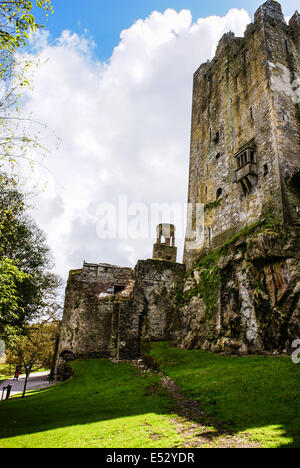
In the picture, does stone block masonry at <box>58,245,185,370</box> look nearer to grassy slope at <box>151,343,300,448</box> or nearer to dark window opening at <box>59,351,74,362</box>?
dark window opening at <box>59,351,74,362</box>

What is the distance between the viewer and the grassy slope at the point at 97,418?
22.2 feet

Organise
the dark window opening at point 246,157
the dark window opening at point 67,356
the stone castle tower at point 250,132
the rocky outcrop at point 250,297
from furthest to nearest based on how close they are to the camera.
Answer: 1. the dark window opening at point 67,356
2. the dark window opening at point 246,157
3. the stone castle tower at point 250,132
4. the rocky outcrop at point 250,297

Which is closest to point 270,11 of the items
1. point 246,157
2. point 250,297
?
point 246,157

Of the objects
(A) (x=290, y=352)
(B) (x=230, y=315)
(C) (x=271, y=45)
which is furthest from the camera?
(C) (x=271, y=45)

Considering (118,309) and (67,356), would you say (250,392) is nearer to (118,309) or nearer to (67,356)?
(118,309)

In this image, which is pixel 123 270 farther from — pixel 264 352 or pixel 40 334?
pixel 264 352

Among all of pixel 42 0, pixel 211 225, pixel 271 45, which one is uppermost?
pixel 271 45

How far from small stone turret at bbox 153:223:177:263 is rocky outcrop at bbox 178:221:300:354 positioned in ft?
23.5

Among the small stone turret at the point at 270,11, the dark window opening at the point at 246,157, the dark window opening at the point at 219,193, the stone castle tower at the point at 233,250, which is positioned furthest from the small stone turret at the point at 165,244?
the small stone turret at the point at 270,11

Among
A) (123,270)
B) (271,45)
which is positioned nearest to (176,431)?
(123,270)

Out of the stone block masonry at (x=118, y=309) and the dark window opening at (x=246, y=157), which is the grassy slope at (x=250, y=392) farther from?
the dark window opening at (x=246, y=157)

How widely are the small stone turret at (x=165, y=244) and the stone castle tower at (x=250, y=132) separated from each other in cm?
214

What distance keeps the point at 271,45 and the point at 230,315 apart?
68.6 ft

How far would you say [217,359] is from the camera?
16.0m
